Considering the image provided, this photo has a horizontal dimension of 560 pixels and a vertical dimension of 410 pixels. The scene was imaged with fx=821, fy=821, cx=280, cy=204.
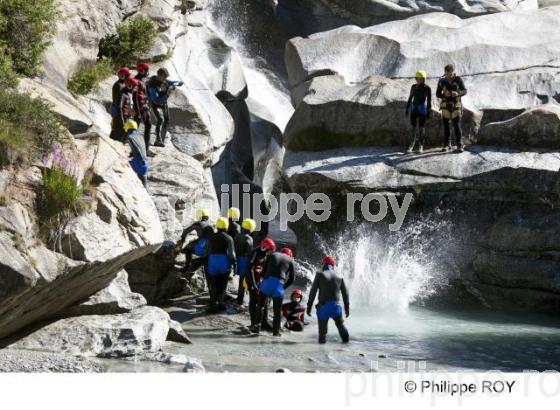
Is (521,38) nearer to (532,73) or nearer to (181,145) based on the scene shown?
(532,73)

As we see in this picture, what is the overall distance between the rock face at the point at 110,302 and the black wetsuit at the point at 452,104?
10.1 m

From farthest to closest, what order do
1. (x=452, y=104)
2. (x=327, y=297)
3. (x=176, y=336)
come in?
(x=452, y=104)
(x=327, y=297)
(x=176, y=336)

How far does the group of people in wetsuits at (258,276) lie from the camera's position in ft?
49.8

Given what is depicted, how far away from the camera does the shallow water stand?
44.0ft

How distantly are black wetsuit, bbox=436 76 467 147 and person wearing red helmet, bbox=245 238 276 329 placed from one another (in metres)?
7.19

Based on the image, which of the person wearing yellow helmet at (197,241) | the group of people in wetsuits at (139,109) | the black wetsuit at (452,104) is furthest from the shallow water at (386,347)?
the black wetsuit at (452,104)

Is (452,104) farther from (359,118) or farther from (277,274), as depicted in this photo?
(277,274)

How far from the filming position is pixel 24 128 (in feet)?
42.0

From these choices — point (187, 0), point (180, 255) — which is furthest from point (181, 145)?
point (187, 0)

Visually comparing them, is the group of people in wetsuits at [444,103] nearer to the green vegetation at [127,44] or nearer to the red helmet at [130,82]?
the red helmet at [130,82]

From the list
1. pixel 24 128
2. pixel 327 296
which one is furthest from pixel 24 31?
pixel 327 296

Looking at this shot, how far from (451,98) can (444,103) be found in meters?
0.30

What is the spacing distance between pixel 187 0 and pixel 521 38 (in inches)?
445

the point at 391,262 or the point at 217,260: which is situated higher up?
the point at 217,260
